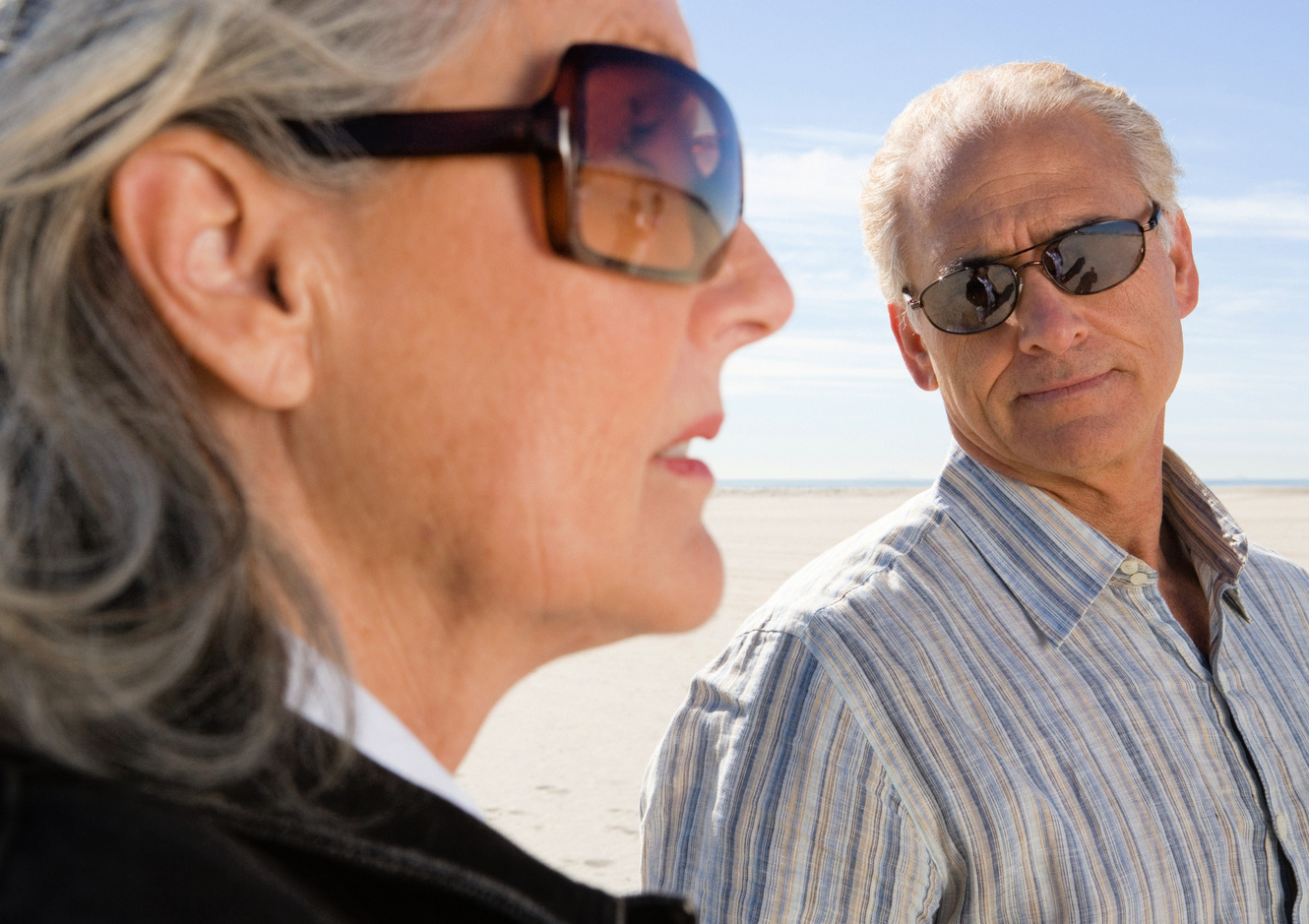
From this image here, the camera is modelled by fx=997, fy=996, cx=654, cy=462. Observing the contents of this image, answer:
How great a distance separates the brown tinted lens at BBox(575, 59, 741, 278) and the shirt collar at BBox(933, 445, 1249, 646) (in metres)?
1.38

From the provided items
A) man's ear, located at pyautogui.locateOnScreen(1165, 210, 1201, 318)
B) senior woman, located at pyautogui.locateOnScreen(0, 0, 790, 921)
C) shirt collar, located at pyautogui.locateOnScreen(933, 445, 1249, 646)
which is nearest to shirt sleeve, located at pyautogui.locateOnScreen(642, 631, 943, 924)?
shirt collar, located at pyautogui.locateOnScreen(933, 445, 1249, 646)

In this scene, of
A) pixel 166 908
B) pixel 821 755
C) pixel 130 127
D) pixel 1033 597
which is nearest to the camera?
pixel 166 908

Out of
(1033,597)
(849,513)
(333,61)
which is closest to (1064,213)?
(1033,597)

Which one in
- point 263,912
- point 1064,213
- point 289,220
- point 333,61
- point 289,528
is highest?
point 1064,213

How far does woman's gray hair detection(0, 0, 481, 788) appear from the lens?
829 millimetres

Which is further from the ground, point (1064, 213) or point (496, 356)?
point (1064, 213)

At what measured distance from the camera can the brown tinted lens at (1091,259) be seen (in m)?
2.54

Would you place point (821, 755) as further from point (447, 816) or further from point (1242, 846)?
point (447, 816)

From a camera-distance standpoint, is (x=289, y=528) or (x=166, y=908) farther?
(x=289, y=528)

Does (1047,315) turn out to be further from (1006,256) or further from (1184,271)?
(1184,271)

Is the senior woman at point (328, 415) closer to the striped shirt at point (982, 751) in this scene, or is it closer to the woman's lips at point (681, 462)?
the woman's lips at point (681, 462)

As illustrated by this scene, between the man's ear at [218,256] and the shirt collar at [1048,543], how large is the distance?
178 cm

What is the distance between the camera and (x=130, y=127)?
90cm

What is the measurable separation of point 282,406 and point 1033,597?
69.9 inches
